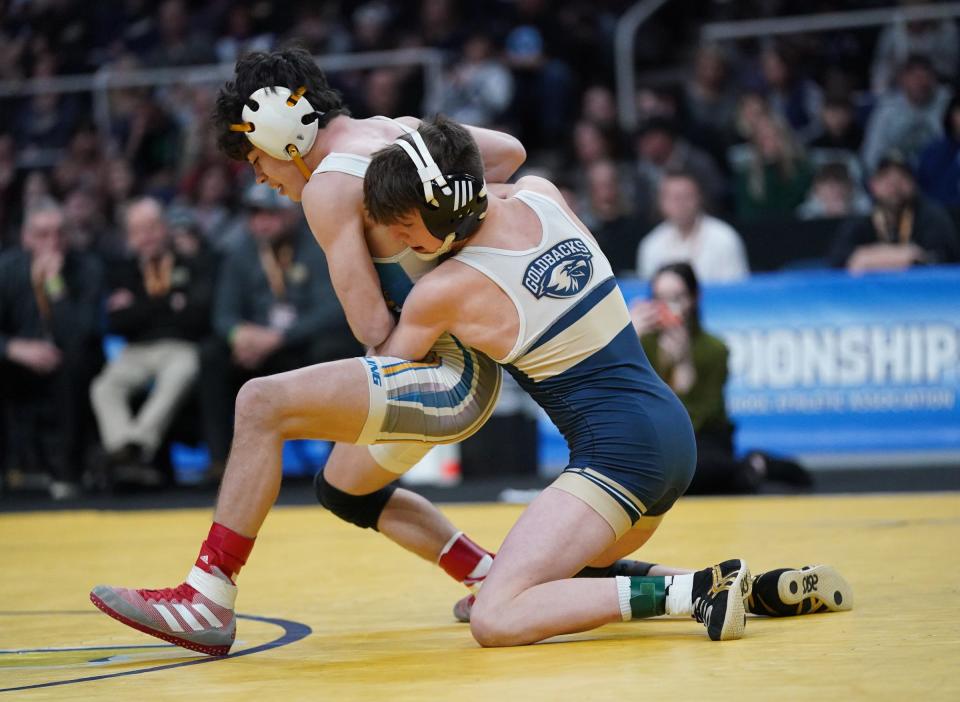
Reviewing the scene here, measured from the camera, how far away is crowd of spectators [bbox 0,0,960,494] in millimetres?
8672

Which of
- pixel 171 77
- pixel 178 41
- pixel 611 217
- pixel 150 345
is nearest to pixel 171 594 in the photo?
pixel 150 345

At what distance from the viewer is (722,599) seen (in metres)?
3.41

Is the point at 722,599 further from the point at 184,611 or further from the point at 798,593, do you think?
the point at 184,611

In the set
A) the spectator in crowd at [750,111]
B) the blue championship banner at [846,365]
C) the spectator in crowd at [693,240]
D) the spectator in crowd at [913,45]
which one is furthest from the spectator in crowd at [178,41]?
the blue championship banner at [846,365]

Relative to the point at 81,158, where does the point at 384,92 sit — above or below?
above

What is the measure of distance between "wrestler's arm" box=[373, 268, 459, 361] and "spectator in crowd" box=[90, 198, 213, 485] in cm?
519

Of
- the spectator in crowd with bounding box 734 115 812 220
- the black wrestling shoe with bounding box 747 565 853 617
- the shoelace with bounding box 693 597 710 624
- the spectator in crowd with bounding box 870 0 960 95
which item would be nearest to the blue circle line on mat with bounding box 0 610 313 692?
the shoelace with bounding box 693 597 710 624

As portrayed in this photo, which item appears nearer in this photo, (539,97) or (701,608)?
(701,608)

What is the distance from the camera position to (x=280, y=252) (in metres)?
8.81

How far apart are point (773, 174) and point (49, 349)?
4.65m

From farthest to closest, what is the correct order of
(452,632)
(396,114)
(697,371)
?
(396,114)
(697,371)
(452,632)

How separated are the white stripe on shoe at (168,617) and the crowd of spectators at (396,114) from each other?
5.12 meters

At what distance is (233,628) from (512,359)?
922 mm

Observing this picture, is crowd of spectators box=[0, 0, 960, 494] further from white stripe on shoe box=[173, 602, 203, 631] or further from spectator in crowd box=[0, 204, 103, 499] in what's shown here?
white stripe on shoe box=[173, 602, 203, 631]
